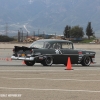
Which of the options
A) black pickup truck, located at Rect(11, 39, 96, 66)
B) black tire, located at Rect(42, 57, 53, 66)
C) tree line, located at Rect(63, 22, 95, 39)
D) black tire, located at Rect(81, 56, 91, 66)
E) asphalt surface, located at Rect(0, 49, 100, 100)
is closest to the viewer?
asphalt surface, located at Rect(0, 49, 100, 100)

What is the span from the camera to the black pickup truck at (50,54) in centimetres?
2314

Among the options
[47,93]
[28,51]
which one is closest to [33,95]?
[47,93]

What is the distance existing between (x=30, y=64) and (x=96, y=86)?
35.4 feet

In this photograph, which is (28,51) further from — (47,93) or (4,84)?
(47,93)

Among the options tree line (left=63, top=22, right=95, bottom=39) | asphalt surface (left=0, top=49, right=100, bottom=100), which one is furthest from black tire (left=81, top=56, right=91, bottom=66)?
tree line (left=63, top=22, right=95, bottom=39)

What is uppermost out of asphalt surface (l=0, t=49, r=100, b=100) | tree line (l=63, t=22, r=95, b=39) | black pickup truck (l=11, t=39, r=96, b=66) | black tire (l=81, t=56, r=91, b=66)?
tree line (l=63, t=22, r=95, b=39)

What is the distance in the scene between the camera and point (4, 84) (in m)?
14.0

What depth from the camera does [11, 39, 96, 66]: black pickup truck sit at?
23141 millimetres

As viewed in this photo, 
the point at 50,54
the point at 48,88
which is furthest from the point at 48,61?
the point at 48,88

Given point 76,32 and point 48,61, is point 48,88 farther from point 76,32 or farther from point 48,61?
point 76,32

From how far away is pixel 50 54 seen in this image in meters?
23.4

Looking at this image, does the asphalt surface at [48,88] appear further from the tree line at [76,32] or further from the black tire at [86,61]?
Result: the tree line at [76,32]

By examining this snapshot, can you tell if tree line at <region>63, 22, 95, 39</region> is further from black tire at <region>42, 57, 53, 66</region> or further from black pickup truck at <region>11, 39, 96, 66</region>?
black tire at <region>42, 57, 53, 66</region>

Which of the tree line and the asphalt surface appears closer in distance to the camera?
the asphalt surface
